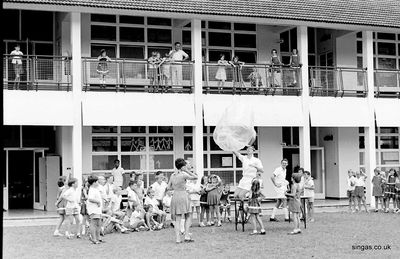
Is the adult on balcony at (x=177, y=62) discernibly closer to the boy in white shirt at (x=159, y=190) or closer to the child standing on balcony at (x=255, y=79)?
the child standing on balcony at (x=255, y=79)

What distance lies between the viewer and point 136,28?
78.4 ft

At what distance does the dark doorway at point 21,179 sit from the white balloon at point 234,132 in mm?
11250

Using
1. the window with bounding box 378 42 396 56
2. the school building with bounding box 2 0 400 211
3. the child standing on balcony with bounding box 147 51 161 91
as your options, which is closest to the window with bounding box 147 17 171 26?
the school building with bounding box 2 0 400 211

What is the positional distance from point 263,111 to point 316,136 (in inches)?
224

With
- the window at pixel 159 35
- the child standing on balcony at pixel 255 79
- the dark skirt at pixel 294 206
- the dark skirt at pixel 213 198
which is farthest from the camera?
the window at pixel 159 35

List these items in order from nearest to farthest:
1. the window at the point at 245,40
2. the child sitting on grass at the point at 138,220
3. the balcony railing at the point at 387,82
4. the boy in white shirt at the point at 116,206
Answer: the boy in white shirt at the point at 116,206 → the child sitting on grass at the point at 138,220 → the window at the point at 245,40 → the balcony railing at the point at 387,82

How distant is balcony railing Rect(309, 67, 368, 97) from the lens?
80.8ft

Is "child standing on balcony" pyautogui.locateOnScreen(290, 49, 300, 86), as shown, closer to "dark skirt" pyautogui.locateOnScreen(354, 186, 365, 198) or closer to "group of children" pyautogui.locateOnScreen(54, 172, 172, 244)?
"dark skirt" pyautogui.locateOnScreen(354, 186, 365, 198)

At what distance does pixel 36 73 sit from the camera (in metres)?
20.6

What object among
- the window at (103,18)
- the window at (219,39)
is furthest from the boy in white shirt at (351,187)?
the window at (103,18)

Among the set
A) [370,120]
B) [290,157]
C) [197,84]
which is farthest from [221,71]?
[370,120]

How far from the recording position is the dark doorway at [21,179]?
915 inches

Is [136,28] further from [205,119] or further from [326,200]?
[326,200]

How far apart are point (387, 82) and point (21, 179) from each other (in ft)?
50.7
